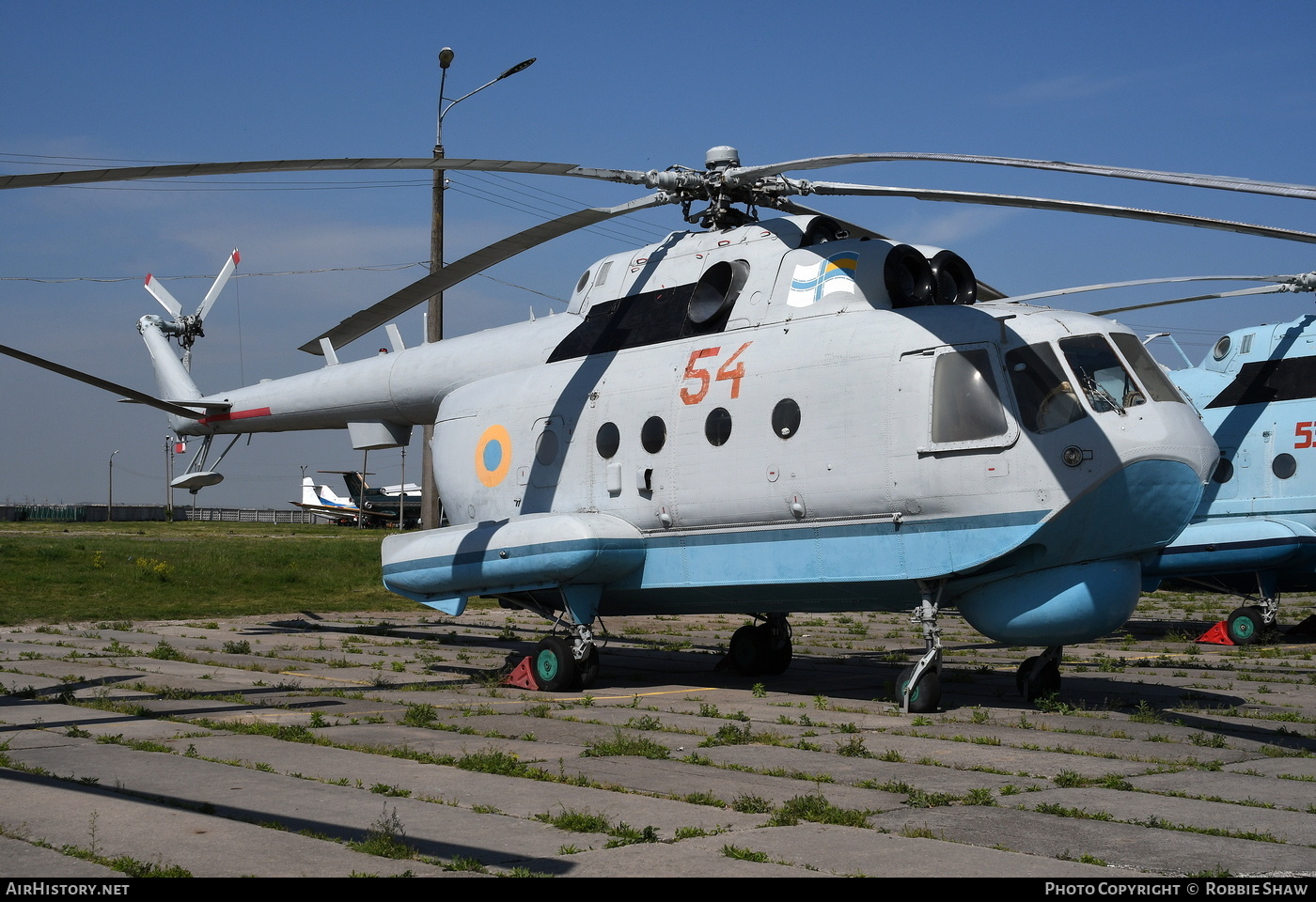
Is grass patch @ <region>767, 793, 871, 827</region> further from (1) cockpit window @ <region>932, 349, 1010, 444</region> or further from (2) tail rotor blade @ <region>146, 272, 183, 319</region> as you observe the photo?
(2) tail rotor blade @ <region>146, 272, 183, 319</region>

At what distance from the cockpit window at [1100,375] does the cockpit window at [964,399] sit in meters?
0.74

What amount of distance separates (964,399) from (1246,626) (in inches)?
474

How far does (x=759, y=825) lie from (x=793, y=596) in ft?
18.7

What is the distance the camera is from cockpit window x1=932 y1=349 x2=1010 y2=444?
34.7 feet

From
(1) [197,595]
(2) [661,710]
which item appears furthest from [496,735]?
(1) [197,595]

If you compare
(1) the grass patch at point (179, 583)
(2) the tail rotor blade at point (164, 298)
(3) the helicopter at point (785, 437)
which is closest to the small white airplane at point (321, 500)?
(1) the grass patch at point (179, 583)

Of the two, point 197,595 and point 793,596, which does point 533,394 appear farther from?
point 197,595

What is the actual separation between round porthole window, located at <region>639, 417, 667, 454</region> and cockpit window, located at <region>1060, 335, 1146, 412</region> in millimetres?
4324

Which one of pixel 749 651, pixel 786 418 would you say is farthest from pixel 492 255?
pixel 749 651

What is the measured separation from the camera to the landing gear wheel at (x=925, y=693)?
11031 millimetres

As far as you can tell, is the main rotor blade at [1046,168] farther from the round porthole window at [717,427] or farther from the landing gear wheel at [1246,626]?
the landing gear wheel at [1246,626]

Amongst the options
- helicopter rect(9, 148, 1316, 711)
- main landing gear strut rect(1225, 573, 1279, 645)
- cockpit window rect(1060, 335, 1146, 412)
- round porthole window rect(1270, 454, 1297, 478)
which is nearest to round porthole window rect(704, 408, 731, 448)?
helicopter rect(9, 148, 1316, 711)

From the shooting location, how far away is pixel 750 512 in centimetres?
1202

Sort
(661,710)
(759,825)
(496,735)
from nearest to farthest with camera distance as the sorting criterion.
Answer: (759,825)
(496,735)
(661,710)
